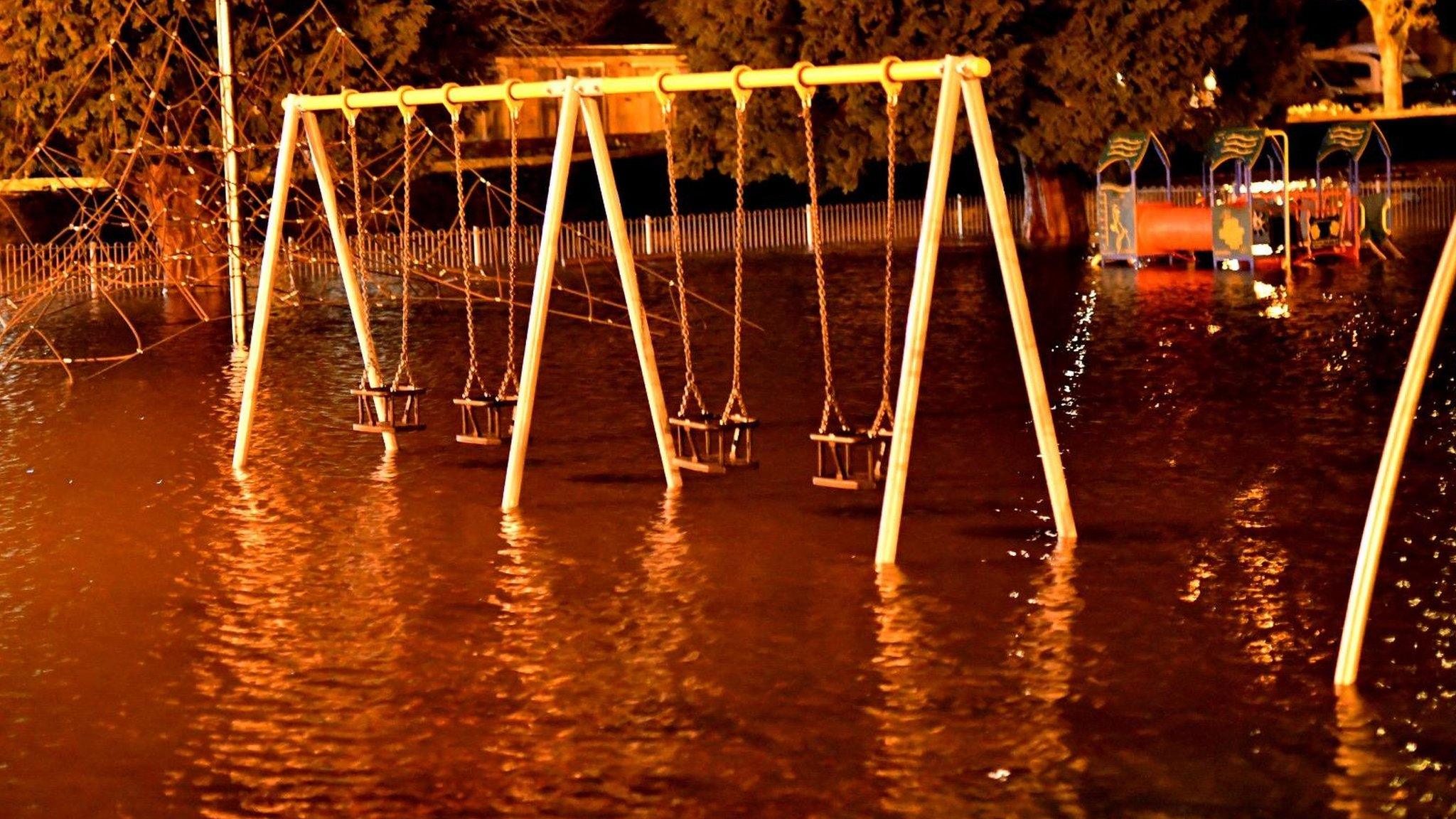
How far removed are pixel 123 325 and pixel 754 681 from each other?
17.5 metres

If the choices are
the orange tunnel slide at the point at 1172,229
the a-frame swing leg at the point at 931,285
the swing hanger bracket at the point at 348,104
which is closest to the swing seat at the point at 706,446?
the a-frame swing leg at the point at 931,285

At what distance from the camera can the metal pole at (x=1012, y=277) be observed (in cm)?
876

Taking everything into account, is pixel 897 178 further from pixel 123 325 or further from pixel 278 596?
pixel 278 596

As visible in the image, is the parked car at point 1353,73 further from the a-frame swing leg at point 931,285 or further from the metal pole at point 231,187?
the a-frame swing leg at point 931,285

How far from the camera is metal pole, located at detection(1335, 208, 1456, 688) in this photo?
21.1 ft

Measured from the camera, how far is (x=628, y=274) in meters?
10.7

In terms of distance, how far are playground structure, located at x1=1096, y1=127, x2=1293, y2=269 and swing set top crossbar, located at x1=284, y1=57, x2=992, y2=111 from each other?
16119mm

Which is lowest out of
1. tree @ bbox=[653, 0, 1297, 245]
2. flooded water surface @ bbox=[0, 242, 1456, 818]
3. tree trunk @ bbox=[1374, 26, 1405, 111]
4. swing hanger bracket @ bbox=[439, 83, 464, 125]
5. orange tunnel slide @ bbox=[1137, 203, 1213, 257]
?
flooded water surface @ bbox=[0, 242, 1456, 818]

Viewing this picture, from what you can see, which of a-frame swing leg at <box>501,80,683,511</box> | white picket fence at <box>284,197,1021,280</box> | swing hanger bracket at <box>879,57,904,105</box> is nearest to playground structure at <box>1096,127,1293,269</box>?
white picket fence at <box>284,197,1021,280</box>

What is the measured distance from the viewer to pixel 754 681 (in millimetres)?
7258

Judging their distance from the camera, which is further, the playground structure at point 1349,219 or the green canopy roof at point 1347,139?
the playground structure at point 1349,219

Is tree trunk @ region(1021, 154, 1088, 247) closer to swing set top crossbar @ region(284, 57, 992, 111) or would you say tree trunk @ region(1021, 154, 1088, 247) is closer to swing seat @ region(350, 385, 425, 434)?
swing seat @ region(350, 385, 425, 434)

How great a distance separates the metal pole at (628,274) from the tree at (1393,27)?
52817 millimetres

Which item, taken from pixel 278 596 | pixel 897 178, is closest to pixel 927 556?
pixel 278 596
